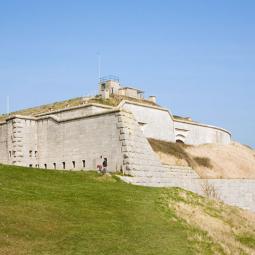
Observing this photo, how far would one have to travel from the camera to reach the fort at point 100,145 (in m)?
36.7

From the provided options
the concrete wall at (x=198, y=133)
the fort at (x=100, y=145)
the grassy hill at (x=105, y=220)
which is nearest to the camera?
the grassy hill at (x=105, y=220)

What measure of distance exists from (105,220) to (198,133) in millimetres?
43815

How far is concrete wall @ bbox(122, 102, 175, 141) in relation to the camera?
166 ft

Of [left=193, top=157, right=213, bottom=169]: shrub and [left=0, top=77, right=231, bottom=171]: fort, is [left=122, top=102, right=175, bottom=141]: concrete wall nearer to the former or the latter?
[left=0, top=77, right=231, bottom=171]: fort

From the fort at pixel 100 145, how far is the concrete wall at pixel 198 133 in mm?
6747

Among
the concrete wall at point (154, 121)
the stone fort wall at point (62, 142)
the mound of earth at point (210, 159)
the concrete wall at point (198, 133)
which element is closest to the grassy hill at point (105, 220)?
the stone fort wall at point (62, 142)

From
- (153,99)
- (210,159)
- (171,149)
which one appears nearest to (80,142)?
(171,149)

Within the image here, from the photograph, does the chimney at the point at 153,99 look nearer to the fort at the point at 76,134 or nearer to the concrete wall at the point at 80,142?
the fort at the point at 76,134

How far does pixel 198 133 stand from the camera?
206ft

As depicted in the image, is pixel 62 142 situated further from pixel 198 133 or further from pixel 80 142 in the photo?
pixel 198 133

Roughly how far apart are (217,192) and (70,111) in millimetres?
15982

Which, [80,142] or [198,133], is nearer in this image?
[80,142]

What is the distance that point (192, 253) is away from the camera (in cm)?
1805

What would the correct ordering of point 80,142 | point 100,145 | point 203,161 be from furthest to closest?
point 203,161, point 80,142, point 100,145
